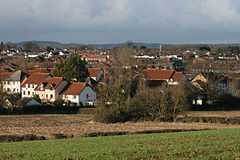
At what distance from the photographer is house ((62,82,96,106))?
85750mm

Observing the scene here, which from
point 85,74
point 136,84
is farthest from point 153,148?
point 85,74

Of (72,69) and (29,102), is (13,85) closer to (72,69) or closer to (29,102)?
(72,69)

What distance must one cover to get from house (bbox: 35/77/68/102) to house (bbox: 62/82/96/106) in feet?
3.84

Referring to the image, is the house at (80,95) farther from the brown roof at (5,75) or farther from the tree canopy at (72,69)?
the brown roof at (5,75)

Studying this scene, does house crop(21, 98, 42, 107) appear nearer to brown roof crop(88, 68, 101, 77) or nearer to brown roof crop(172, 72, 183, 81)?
brown roof crop(88, 68, 101, 77)

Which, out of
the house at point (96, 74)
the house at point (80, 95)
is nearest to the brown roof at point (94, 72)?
the house at point (96, 74)

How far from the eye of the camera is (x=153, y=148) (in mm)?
19812

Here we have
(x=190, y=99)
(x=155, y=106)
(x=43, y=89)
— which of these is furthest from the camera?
(x=43, y=89)

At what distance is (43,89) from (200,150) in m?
74.5

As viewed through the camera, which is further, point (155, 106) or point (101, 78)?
point (101, 78)

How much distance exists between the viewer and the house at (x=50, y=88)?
88356 millimetres

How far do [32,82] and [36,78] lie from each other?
2.84 feet

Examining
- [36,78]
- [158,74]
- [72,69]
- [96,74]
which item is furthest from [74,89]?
[96,74]

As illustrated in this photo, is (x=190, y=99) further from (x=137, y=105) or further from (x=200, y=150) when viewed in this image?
(x=200, y=150)
